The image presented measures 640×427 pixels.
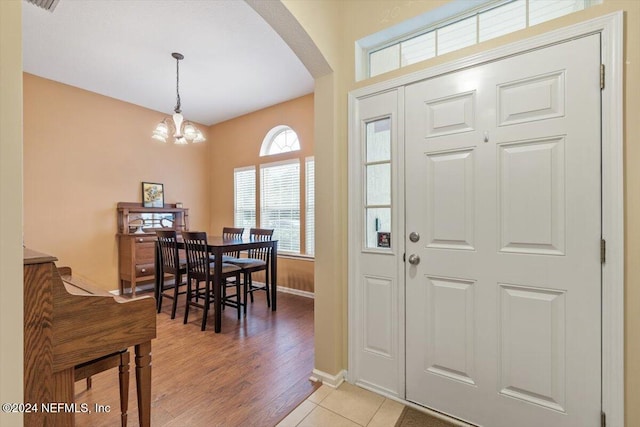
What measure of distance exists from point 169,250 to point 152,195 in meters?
1.59

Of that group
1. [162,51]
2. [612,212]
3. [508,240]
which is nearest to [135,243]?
[162,51]

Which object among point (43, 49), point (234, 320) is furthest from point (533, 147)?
point (43, 49)

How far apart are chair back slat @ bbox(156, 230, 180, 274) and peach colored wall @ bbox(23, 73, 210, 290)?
124 centimetres

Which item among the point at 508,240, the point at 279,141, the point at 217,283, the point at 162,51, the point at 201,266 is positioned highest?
the point at 162,51

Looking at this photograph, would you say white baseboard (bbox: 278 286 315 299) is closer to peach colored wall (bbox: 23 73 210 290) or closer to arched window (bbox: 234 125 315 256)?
arched window (bbox: 234 125 315 256)

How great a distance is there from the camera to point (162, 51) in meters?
2.97

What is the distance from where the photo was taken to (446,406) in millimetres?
1669

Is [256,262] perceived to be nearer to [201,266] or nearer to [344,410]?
[201,266]

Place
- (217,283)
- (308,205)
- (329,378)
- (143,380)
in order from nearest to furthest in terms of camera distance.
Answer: (143,380) → (329,378) → (217,283) → (308,205)

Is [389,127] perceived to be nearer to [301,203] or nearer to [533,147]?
[533,147]

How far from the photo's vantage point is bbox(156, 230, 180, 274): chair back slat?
3.30 metres

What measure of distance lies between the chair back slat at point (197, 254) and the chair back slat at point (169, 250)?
226mm

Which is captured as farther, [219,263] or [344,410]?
[219,263]

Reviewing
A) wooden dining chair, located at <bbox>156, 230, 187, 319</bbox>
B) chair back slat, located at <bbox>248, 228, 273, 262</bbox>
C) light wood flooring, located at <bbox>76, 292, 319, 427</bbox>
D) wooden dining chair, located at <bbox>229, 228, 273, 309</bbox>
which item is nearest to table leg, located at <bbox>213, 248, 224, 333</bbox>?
light wood flooring, located at <bbox>76, 292, 319, 427</bbox>
